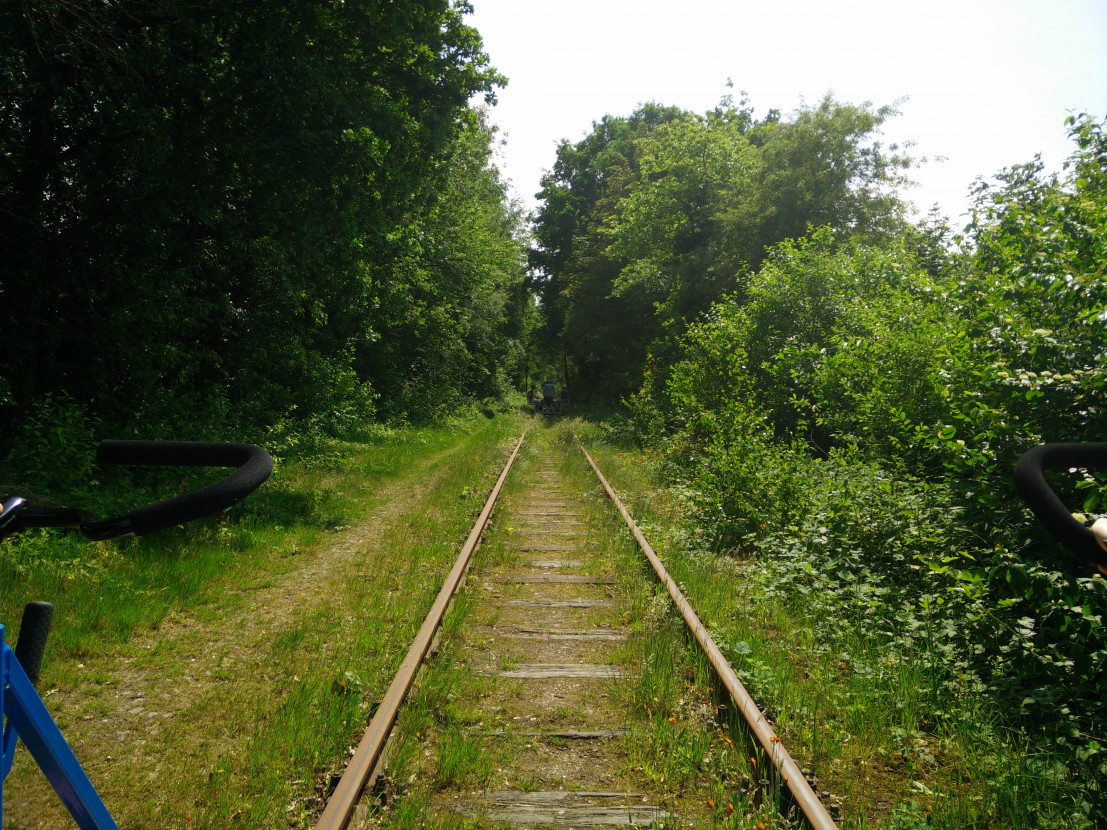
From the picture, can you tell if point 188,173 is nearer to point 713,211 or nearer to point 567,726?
point 567,726

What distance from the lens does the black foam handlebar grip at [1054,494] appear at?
107 cm

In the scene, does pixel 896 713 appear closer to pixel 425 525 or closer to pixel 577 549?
pixel 577 549

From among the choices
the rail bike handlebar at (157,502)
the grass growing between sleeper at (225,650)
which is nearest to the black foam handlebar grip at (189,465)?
the rail bike handlebar at (157,502)

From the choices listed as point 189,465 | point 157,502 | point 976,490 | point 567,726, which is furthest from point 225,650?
point 976,490

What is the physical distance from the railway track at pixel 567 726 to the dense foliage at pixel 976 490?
1268 mm

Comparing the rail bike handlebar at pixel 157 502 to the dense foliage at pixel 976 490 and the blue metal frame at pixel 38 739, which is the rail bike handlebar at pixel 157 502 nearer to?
the blue metal frame at pixel 38 739

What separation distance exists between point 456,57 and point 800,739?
11.2 metres

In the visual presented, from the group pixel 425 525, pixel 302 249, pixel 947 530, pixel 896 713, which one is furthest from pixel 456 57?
pixel 896 713

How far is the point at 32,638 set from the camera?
1169 millimetres

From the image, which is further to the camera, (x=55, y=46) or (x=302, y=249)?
(x=302, y=249)

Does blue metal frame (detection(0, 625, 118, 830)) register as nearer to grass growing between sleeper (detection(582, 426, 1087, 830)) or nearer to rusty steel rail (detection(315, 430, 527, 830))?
rusty steel rail (detection(315, 430, 527, 830))

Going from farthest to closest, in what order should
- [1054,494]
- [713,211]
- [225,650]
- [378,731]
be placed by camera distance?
[713,211]
[225,650]
[378,731]
[1054,494]

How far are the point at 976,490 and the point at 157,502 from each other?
Result: 5546mm

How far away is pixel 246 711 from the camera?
4113 mm
